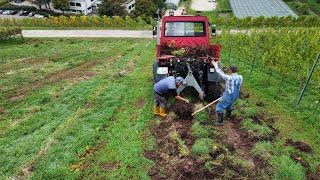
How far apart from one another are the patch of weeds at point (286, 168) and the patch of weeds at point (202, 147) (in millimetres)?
1423

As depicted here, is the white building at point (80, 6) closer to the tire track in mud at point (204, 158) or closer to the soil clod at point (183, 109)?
the soil clod at point (183, 109)

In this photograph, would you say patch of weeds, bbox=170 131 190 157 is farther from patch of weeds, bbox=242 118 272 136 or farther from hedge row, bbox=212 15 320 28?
hedge row, bbox=212 15 320 28

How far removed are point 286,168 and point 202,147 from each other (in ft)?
5.99

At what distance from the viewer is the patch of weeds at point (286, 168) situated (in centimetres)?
745

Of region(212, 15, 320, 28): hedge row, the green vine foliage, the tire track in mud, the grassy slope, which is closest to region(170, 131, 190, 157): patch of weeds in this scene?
the tire track in mud

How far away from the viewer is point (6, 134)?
9.56 meters

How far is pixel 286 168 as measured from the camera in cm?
760

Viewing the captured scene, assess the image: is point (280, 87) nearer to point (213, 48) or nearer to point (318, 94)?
point (318, 94)

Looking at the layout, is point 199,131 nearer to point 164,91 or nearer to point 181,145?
point 181,145

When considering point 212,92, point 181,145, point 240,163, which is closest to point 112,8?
point 212,92

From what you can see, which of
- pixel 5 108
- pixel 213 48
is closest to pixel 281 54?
pixel 213 48

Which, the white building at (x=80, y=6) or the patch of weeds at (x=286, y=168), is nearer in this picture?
the patch of weeds at (x=286, y=168)

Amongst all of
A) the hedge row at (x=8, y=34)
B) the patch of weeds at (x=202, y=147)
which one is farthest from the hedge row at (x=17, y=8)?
the patch of weeds at (x=202, y=147)

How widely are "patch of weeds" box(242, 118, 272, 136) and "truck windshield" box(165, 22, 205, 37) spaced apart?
4.55m
